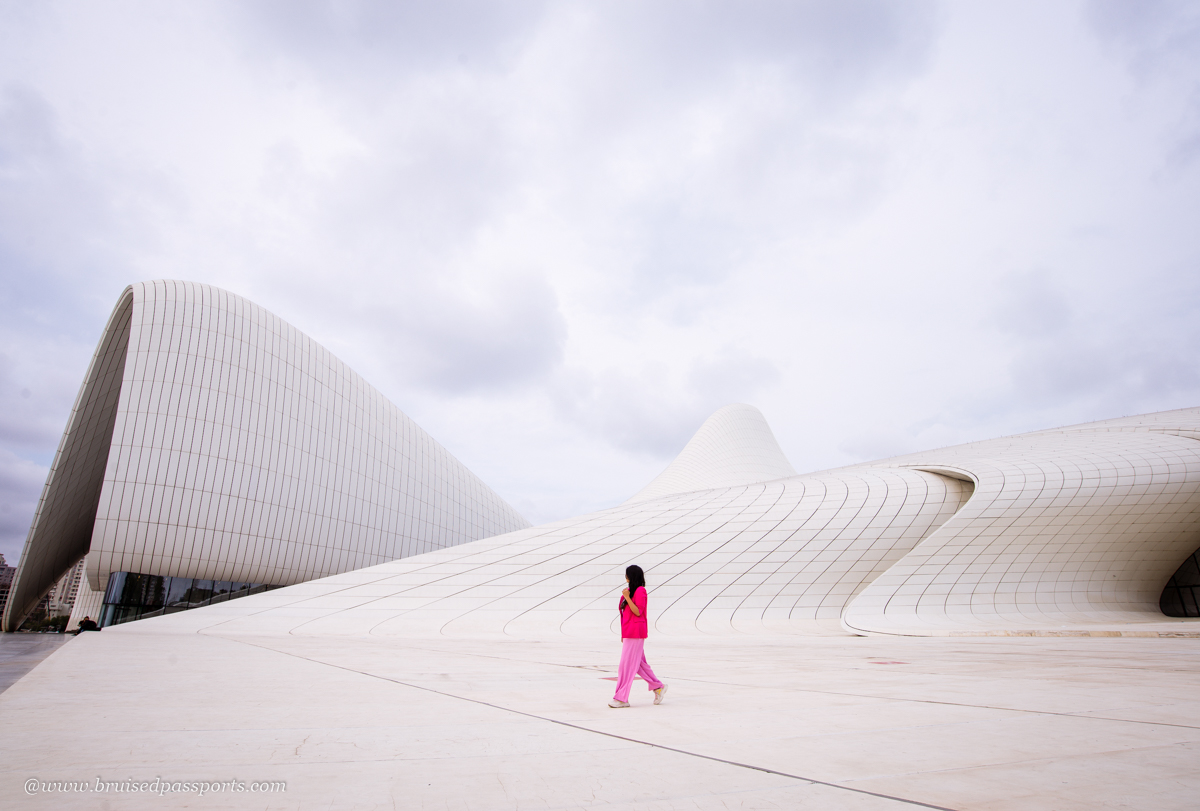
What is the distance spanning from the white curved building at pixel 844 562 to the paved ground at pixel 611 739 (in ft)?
40.0

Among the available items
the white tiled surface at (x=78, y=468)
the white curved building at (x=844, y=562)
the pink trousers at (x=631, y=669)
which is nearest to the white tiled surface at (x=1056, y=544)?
the white curved building at (x=844, y=562)

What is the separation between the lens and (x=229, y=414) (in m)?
25.0

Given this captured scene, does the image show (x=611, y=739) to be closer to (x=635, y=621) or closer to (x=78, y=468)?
(x=635, y=621)

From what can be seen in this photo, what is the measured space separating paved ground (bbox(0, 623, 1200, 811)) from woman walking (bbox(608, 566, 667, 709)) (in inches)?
8.2

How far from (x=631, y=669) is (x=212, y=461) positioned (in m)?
25.0

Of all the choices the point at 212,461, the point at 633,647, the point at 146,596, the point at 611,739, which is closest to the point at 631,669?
the point at 633,647

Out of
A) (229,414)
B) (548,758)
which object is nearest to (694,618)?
(548,758)

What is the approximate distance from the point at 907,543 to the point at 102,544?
99.0 ft

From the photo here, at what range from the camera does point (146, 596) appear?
22.9m

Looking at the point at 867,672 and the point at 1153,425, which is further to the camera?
the point at 1153,425

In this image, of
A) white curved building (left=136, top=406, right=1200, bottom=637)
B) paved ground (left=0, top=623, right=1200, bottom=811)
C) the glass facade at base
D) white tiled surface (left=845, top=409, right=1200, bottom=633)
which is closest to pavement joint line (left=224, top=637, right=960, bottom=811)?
paved ground (left=0, top=623, right=1200, bottom=811)

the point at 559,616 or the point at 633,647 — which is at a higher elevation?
the point at 633,647

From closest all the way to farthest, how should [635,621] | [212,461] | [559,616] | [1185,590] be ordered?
[635,621]
[559,616]
[212,461]
[1185,590]

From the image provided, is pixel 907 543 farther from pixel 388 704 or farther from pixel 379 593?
pixel 388 704
